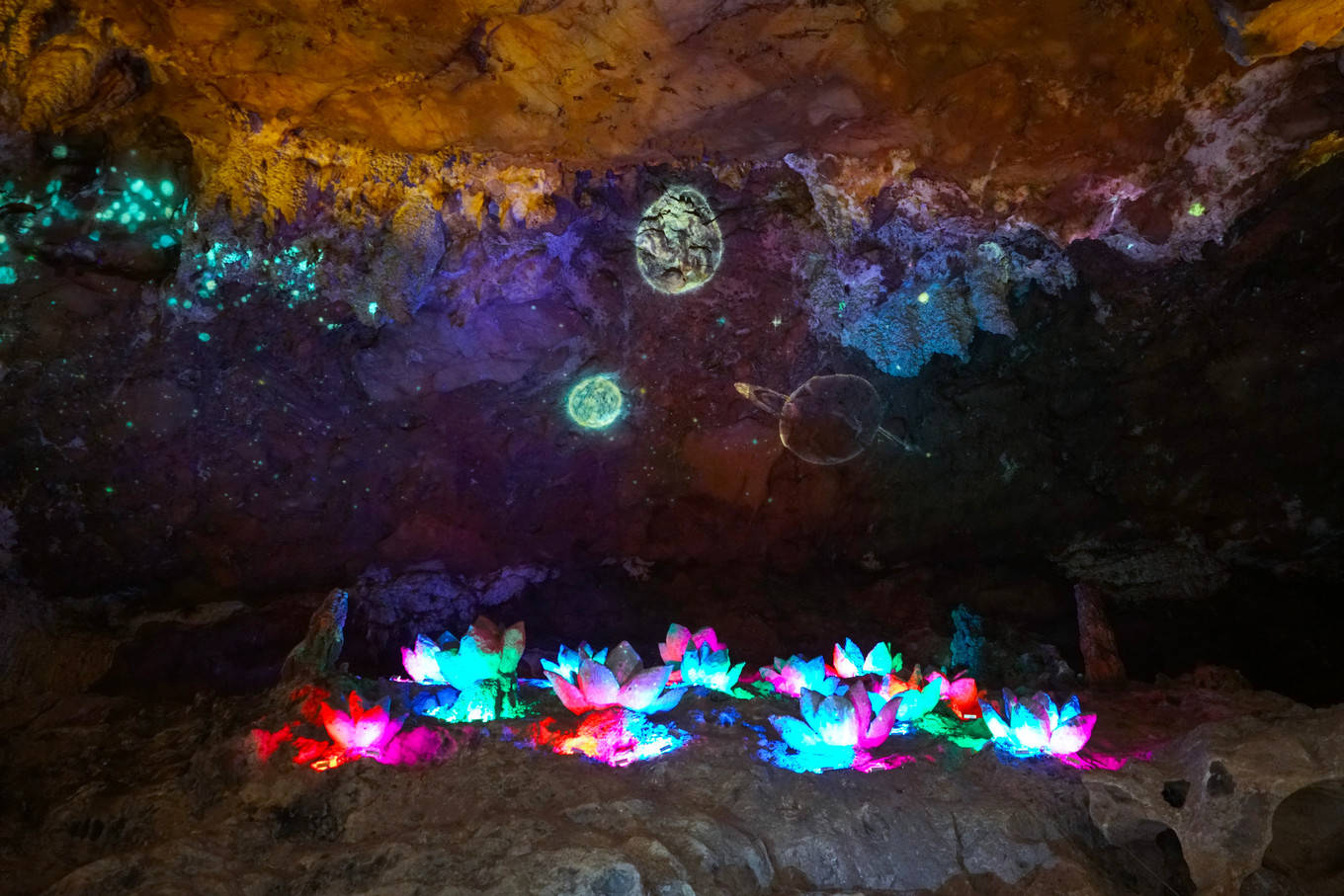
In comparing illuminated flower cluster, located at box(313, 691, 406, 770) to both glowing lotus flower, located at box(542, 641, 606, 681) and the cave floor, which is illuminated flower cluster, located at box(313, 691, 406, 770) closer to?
the cave floor

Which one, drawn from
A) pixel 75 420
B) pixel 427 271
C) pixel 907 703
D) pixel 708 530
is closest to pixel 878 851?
pixel 907 703

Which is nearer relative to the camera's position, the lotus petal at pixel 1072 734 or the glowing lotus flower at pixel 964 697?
the lotus petal at pixel 1072 734

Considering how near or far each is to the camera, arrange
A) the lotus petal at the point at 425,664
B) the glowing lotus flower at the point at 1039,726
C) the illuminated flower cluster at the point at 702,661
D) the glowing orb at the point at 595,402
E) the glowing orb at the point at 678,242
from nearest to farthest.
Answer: the glowing lotus flower at the point at 1039,726 → the lotus petal at the point at 425,664 → the illuminated flower cluster at the point at 702,661 → the glowing orb at the point at 678,242 → the glowing orb at the point at 595,402

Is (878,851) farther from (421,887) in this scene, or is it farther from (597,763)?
(421,887)

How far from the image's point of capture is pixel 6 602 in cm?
397

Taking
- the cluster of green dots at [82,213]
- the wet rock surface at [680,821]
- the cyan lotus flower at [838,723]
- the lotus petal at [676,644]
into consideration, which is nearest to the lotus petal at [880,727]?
the cyan lotus flower at [838,723]

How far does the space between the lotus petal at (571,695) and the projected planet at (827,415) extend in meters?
2.29

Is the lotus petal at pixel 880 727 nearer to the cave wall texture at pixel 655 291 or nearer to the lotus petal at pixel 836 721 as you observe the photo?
the lotus petal at pixel 836 721

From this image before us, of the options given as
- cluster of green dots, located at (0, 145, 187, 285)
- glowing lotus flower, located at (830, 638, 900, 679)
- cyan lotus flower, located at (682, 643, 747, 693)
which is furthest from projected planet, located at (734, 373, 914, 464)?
cluster of green dots, located at (0, 145, 187, 285)

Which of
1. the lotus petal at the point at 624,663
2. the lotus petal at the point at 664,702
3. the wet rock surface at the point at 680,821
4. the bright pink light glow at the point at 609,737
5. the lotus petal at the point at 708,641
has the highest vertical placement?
the lotus petal at the point at 708,641

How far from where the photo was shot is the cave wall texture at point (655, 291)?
2971 millimetres

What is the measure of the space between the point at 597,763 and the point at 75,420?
315 centimetres

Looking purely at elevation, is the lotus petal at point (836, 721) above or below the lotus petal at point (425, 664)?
below

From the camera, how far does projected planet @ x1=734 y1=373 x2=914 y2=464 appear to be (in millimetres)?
4840
